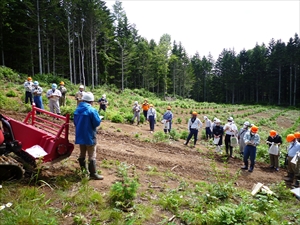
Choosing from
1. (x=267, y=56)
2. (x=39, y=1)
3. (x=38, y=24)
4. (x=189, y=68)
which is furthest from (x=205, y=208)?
(x=267, y=56)

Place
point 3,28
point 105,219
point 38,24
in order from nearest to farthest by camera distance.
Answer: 1. point 105,219
2. point 38,24
3. point 3,28

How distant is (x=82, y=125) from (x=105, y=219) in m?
1.90

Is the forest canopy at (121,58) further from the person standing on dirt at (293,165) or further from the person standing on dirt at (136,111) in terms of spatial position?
the person standing on dirt at (293,165)

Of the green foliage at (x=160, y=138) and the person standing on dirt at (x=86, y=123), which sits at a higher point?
the person standing on dirt at (x=86, y=123)

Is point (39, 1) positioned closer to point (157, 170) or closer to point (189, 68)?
point (157, 170)

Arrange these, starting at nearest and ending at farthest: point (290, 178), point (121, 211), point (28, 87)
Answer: point (121, 211) < point (290, 178) < point (28, 87)

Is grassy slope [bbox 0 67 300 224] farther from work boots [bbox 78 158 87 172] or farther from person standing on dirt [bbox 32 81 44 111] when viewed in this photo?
person standing on dirt [bbox 32 81 44 111]

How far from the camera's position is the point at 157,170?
22.7 ft

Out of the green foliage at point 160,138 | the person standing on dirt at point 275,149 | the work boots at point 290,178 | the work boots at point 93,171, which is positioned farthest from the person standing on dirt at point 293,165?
the work boots at point 93,171

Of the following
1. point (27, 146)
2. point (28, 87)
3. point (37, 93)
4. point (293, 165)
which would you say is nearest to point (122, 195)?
point (27, 146)

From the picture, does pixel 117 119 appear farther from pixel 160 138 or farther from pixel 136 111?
pixel 160 138

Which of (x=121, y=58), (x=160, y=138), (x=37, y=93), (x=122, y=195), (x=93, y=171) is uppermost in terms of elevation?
(x=121, y=58)

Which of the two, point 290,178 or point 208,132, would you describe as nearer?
point 290,178

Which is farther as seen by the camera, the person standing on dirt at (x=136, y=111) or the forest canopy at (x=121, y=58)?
the forest canopy at (x=121, y=58)
